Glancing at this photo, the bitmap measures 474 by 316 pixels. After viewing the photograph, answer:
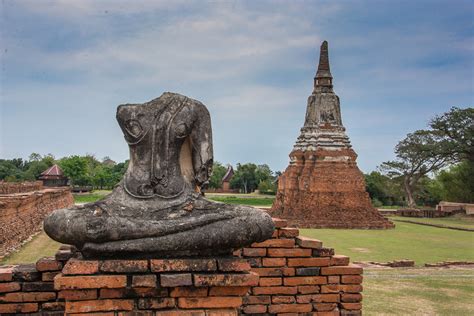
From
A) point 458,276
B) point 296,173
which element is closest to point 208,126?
point 458,276

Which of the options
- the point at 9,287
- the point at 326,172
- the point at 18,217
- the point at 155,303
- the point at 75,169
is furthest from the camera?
the point at 75,169

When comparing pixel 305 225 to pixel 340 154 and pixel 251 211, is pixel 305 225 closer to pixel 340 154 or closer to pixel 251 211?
pixel 340 154

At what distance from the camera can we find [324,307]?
560 centimetres

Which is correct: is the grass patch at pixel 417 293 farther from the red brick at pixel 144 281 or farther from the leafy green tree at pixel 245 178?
the leafy green tree at pixel 245 178

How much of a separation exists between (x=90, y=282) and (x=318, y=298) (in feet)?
7.93

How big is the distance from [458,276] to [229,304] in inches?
287

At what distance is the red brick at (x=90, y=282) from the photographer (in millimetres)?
3932

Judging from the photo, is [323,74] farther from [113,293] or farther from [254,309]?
[113,293]

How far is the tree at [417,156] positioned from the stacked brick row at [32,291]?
37.8 m

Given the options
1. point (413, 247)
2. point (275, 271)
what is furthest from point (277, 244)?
point (413, 247)

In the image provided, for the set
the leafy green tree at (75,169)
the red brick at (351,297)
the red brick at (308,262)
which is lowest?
the red brick at (351,297)

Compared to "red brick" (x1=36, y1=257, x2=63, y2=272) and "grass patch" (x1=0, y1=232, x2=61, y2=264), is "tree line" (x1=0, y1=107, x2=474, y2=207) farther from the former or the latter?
"red brick" (x1=36, y1=257, x2=63, y2=272)

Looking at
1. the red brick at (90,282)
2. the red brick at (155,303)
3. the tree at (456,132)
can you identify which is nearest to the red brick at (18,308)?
the red brick at (90,282)

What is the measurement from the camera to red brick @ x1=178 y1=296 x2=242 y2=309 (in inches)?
161
